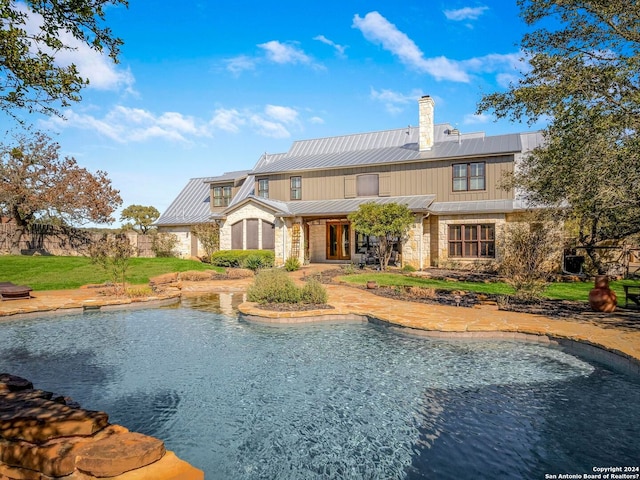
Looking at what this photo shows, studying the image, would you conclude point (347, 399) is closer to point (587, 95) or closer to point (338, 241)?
point (587, 95)

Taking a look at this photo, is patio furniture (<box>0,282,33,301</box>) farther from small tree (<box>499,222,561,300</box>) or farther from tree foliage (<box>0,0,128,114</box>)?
small tree (<box>499,222,561,300</box>)

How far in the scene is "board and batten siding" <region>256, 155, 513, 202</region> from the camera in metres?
20.8

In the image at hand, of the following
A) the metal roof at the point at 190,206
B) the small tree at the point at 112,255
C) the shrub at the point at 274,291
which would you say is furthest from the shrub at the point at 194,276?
the metal roof at the point at 190,206

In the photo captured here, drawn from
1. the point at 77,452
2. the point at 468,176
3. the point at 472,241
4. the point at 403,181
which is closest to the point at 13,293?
the point at 77,452

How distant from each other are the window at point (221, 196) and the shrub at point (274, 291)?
698 inches

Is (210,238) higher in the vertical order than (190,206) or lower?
lower

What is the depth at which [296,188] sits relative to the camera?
2559 centimetres

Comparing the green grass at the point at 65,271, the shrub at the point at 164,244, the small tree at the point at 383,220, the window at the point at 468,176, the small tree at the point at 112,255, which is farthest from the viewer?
the shrub at the point at 164,244

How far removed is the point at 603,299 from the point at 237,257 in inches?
672

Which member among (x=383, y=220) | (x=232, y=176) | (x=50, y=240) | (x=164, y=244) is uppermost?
(x=232, y=176)

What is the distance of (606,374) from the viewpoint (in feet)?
20.0

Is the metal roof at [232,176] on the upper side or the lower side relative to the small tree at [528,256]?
upper

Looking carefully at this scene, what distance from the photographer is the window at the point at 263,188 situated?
2647 cm

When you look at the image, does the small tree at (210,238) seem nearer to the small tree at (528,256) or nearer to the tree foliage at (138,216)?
the small tree at (528,256)
